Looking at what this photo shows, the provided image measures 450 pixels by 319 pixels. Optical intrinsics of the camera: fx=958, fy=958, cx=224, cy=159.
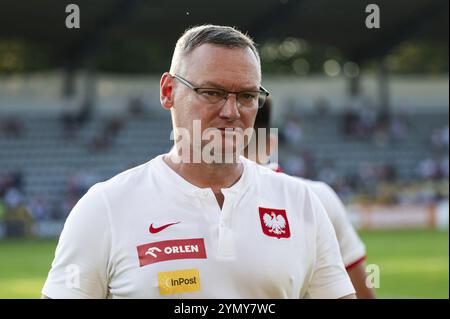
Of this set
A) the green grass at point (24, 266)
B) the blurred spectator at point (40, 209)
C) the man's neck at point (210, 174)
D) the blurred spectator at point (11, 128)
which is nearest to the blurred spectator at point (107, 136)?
the blurred spectator at point (11, 128)

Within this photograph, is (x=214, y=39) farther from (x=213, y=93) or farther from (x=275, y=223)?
(x=275, y=223)

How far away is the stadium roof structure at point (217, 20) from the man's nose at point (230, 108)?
87.4 ft

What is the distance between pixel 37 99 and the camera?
3959 cm

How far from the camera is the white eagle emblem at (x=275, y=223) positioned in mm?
3139

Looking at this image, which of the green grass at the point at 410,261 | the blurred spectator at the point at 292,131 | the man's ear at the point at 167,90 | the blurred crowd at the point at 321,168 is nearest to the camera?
the man's ear at the point at 167,90

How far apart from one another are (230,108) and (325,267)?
636mm

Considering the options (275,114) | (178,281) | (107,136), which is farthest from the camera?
(107,136)

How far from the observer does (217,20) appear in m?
32.2

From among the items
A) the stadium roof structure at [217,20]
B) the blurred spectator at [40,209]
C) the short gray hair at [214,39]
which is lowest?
the blurred spectator at [40,209]

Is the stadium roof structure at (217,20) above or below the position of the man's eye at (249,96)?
above

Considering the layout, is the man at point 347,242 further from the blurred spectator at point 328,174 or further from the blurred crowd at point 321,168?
the blurred spectator at point 328,174

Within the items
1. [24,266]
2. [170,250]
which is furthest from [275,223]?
[24,266]

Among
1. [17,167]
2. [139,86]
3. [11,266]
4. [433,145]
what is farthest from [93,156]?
[11,266]

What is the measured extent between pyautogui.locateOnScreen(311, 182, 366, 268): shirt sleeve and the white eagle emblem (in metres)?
2.56
